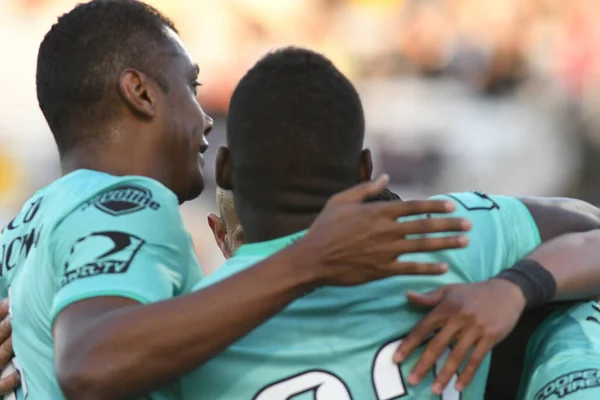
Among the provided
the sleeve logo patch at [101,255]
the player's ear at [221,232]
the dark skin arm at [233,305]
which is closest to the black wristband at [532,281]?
the dark skin arm at [233,305]

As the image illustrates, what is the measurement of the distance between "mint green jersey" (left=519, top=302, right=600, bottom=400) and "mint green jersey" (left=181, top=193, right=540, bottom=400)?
0.47 ft

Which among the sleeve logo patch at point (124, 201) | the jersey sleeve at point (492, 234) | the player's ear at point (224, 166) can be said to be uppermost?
the player's ear at point (224, 166)

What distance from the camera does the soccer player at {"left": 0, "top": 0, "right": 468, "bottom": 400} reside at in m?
1.63

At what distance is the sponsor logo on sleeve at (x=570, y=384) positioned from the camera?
1857 millimetres

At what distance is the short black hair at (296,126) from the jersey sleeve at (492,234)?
9.4 inches

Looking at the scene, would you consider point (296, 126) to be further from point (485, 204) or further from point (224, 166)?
point (485, 204)

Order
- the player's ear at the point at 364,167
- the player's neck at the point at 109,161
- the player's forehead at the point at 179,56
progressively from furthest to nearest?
the player's forehead at the point at 179,56
the player's neck at the point at 109,161
the player's ear at the point at 364,167

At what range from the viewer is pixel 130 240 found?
1814mm

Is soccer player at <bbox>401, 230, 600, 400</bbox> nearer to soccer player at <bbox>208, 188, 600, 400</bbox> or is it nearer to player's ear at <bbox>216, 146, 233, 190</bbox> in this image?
soccer player at <bbox>208, 188, 600, 400</bbox>

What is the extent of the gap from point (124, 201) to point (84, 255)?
163 mm

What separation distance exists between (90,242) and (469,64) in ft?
22.3

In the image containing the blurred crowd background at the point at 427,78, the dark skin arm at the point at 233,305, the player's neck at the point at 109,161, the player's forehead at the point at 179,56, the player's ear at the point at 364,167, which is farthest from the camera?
the blurred crowd background at the point at 427,78

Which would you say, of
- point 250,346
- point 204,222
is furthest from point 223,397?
point 204,222

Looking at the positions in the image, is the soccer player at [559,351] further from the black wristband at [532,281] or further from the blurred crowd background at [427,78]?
the blurred crowd background at [427,78]
